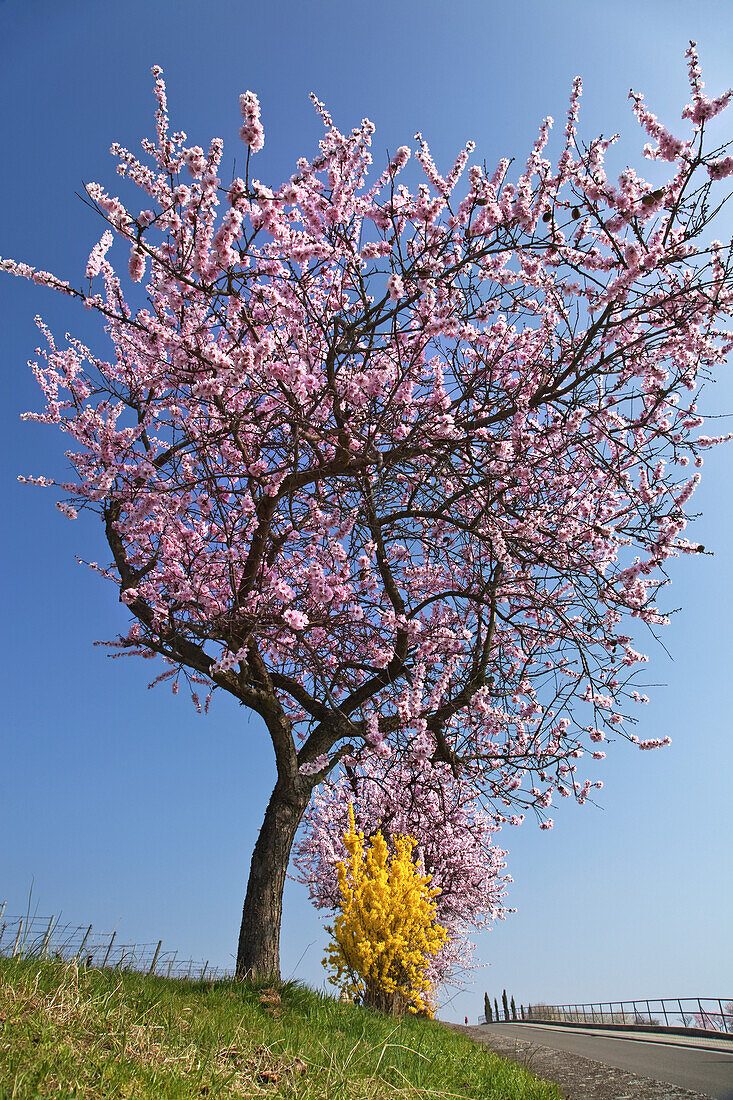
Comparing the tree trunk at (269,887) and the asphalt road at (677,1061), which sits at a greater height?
the tree trunk at (269,887)

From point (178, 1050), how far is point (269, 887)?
15.4 feet

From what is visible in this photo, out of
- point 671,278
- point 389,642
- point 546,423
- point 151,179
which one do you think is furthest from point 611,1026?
point 151,179

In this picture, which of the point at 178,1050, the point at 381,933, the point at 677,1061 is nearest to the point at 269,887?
the point at 381,933

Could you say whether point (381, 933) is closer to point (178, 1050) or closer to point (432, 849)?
point (178, 1050)

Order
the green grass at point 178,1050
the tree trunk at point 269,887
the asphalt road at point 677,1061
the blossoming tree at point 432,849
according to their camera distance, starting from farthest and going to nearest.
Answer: the blossoming tree at point 432,849 → the asphalt road at point 677,1061 → the tree trunk at point 269,887 → the green grass at point 178,1050

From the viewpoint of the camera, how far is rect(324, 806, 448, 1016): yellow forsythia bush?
27.3ft

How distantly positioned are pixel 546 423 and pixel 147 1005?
21.6 feet

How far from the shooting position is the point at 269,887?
7.75 meters

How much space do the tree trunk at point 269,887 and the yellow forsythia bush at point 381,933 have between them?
100 centimetres

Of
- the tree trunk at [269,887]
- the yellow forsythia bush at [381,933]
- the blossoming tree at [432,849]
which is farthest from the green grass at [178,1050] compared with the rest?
the blossoming tree at [432,849]

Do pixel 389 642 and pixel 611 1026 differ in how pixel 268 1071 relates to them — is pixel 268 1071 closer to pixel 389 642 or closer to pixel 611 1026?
pixel 389 642

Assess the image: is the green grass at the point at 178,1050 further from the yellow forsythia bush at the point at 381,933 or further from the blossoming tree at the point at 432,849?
the blossoming tree at the point at 432,849

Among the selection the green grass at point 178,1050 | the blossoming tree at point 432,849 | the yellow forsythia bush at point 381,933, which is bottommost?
the green grass at point 178,1050

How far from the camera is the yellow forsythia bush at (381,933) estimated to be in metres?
8.33
